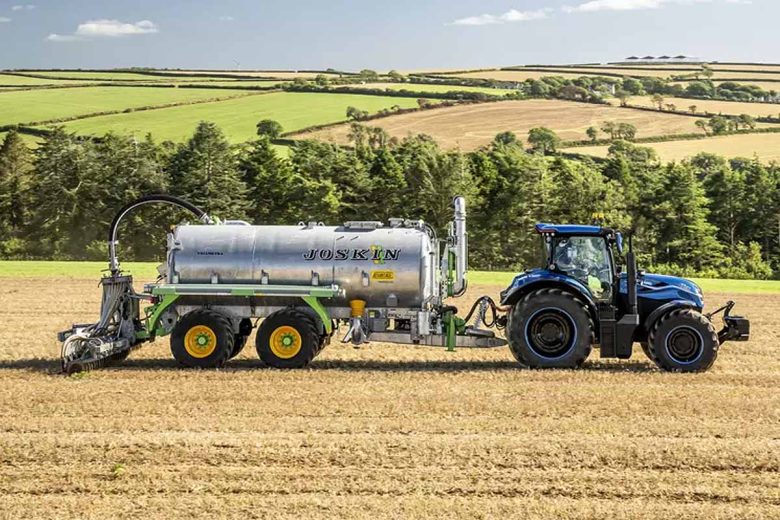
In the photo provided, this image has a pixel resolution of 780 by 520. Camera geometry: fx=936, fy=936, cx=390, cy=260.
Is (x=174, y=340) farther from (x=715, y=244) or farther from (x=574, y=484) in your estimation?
(x=715, y=244)

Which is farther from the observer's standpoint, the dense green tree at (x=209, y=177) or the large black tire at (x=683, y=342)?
the dense green tree at (x=209, y=177)

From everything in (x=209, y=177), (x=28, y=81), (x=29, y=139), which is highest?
(x=28, y=81)

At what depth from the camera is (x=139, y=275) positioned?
1644 inches

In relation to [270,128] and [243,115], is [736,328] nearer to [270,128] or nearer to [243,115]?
[270,128]

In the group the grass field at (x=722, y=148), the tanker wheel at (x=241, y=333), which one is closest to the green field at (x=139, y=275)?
the tanker wheel at (x=241, y=333)

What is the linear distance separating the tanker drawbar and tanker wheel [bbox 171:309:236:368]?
0.02m

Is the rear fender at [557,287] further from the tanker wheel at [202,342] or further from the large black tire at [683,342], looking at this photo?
the tanker wheel at [202,342]

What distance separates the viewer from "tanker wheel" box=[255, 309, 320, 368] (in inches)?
666

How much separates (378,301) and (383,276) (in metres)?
0.49

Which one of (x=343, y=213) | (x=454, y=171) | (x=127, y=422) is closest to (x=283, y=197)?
(x=343, y=213)

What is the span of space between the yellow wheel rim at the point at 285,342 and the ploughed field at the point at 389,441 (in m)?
0.56

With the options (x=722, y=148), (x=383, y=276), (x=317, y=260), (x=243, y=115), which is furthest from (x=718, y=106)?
(x=317, y=260)

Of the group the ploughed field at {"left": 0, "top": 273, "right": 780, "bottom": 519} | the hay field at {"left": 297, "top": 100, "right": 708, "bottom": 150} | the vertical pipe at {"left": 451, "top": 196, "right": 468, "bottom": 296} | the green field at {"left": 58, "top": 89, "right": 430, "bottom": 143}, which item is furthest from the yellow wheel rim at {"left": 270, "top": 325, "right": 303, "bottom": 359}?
the hay field at {"left": 297, "top": 100, "right": 708, "bottom": 150}

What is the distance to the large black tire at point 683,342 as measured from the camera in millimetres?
16141
